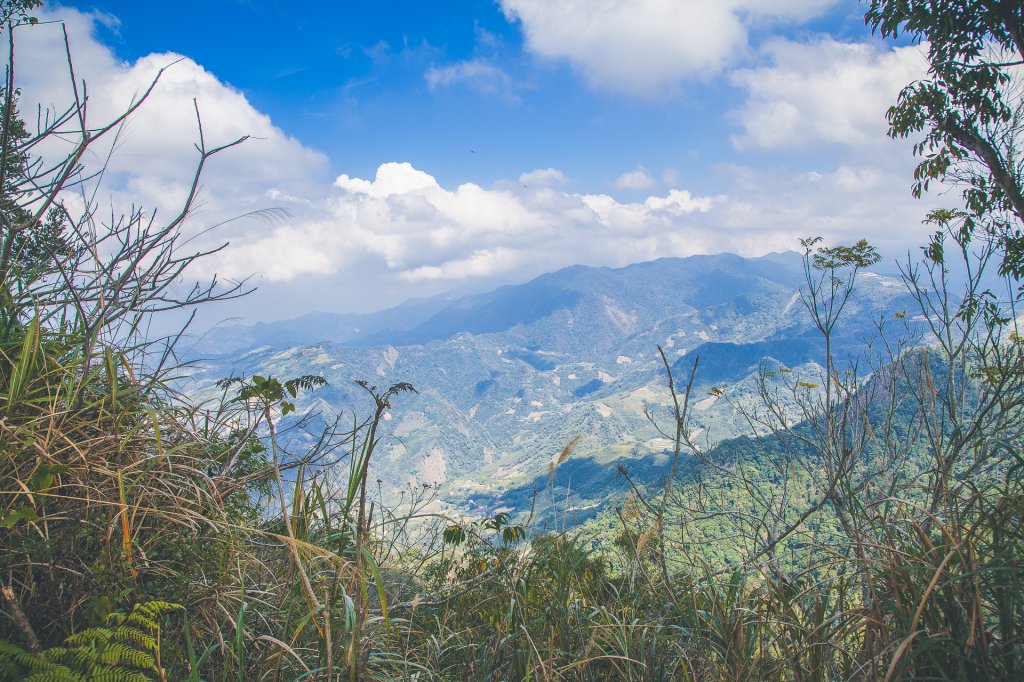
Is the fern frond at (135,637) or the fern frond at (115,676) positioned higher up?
the fern frond at (135,637)

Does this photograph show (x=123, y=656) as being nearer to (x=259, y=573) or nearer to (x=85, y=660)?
(x=85, y=660)

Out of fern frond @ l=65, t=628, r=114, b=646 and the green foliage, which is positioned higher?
fern frond @ l=65, t=628, r=114, b=646

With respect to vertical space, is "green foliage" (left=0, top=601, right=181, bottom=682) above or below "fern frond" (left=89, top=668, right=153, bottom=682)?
above

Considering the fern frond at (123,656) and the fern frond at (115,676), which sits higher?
the fern frond at (123,656)

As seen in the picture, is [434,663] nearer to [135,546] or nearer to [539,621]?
[539,621]

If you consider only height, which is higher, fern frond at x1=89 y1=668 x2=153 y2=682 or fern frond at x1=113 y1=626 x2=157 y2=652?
fern frond at x1=113 y1=626 x2=157 y2=652

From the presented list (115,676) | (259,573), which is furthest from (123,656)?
(259,573)

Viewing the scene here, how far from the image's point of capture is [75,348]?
85.1 inches

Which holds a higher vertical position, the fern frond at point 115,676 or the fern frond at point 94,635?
the fern frond at point 94,635

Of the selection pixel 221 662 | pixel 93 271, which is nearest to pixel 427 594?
pixel 221 662

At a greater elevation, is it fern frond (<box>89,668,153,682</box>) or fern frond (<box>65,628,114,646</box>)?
fern frond (<box>65,628,114,646</box>)

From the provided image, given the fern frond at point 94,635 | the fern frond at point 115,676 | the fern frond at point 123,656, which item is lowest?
the fern frond at point 115,676

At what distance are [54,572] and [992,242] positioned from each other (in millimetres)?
8695

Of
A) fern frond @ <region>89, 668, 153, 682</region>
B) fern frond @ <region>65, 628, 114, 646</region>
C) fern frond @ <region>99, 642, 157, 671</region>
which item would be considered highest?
fern frond @ <region>65, 628, 114, 646</region>
